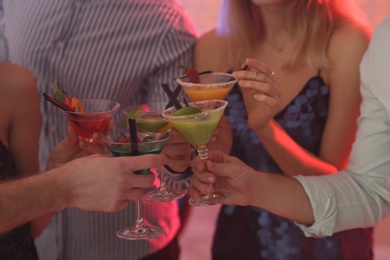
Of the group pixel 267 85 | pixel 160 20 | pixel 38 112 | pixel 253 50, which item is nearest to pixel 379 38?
pixel 267 85

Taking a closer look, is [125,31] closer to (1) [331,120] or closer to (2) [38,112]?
(2) [38,112]

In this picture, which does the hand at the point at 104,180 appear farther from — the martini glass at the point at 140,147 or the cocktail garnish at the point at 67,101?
the cocktail garnish at the point at 67,101

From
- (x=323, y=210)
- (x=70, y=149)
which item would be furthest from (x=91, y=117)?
(x=323, y=210)

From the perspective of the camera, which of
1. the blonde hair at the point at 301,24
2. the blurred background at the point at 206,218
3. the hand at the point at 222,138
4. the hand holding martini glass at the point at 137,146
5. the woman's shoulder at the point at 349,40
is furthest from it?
the blurred background at the point at 206,218

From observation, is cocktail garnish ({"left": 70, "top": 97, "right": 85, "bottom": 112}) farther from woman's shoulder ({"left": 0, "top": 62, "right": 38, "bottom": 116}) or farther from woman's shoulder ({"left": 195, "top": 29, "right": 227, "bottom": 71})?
woman's shoulder ({"left": 195, "top": 29, "right": 227, "bottom": 71})

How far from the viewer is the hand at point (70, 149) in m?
2.11

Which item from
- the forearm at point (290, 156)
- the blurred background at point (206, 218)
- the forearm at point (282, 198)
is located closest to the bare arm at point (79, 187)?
the forearm at point (282, 198)

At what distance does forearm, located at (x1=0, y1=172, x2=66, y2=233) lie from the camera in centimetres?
172

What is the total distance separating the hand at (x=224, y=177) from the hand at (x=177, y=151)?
0.15m

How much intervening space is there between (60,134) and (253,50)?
958 millimetres

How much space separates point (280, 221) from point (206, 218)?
5.99ft

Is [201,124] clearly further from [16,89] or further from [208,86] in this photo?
[16,89]

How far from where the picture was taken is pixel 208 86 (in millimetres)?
2145

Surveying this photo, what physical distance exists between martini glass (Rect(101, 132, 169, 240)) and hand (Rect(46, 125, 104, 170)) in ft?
0.58
